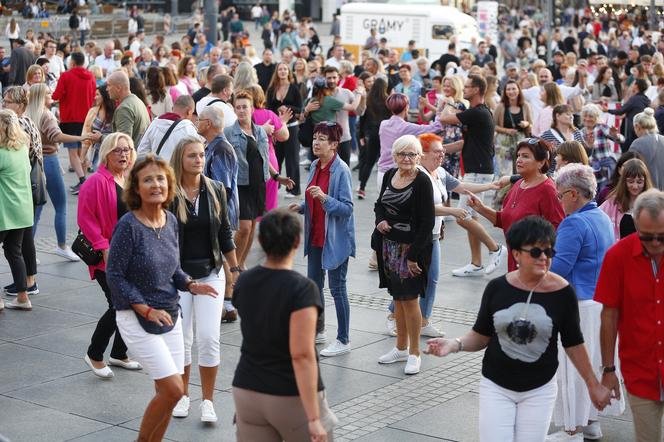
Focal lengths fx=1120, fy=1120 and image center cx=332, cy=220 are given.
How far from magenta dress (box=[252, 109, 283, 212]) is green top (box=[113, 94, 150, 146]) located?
1.20m

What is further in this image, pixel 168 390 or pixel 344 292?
pixel 344 292

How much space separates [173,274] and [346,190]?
257 centimetres

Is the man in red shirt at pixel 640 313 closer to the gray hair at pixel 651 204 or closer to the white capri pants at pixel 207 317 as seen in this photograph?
the gray hair at pixel 651 204

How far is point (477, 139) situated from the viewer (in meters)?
12.3

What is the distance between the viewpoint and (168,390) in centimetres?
595

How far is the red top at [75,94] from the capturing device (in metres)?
16.0

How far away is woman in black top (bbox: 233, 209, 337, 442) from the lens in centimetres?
464

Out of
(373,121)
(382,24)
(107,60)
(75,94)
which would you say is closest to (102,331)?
(373,121)

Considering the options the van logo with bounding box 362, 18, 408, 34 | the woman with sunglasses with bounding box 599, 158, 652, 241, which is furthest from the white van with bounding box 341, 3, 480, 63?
the woman with sunglasses with bounding box 599, 158, 652, 241

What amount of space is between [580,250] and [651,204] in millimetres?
1318

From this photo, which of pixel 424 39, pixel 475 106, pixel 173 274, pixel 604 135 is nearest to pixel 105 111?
pixel 475 106

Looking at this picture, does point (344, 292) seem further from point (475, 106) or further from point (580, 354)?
point (475, 106)

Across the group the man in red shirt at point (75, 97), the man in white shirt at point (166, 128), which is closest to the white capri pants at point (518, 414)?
the man in white shirt at point (166, 128)

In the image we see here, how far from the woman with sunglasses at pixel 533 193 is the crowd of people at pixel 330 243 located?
0.05 feet
